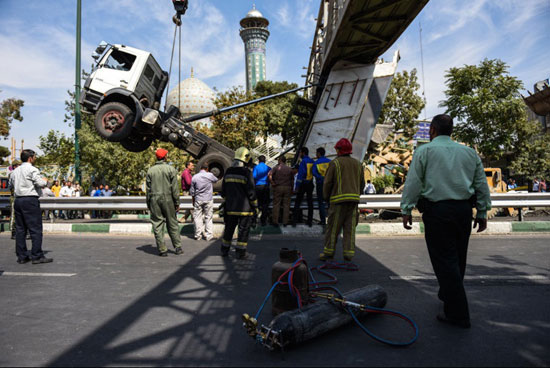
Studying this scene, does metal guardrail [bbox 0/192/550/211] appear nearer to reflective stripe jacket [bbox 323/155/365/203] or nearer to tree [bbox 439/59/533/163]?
reflective stripe jacket [bbox 323/155/365/203]

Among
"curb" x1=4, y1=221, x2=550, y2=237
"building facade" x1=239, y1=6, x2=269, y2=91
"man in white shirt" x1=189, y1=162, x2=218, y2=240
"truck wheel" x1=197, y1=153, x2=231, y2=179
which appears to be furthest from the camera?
"building facade" x1=239, y1=6, x2=269, y2=91

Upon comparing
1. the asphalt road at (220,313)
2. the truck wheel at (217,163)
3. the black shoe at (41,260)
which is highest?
the truck wheel at (217,163)

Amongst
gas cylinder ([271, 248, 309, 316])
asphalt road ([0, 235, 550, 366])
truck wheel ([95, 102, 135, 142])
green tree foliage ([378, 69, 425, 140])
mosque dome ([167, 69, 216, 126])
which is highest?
mosque dome ([167, 69, 216, 126])

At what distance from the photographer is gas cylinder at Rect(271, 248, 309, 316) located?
3113mm

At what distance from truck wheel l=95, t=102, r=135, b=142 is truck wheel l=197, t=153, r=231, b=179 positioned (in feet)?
8.13

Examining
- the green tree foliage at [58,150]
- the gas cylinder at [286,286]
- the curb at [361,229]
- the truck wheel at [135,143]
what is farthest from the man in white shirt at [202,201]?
the green tree foliage at [58,150]

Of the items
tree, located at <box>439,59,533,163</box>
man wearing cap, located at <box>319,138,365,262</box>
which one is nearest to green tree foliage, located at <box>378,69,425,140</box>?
tree, located at <box>439,59,533,163</box>

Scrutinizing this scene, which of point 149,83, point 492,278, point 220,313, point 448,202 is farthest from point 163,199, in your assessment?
point 149,83

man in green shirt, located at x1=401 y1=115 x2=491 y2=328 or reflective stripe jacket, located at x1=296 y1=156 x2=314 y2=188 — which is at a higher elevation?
reflective stripe jacket, located at x1=296 y1=156 x2=314 y2=188

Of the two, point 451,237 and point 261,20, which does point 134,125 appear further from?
point 261,20

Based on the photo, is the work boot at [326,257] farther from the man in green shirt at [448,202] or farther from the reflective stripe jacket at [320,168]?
the reflective stripe jacket at [320,168]

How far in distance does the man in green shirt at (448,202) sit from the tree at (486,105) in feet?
76.9

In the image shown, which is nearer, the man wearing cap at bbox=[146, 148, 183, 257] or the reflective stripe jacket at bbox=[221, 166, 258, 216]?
the reflective stripe jacket at bbox=[221, 166, 258, 216]

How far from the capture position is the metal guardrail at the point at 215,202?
8945mm
